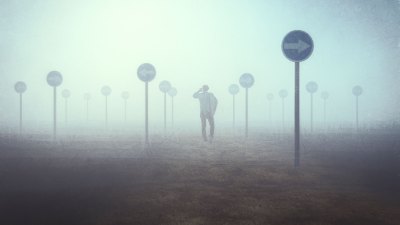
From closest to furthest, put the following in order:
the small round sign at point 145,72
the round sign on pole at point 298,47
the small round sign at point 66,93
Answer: the round sign on pole at point 298,47, the small round sign at point 145,72, the small round sign at point 66,93

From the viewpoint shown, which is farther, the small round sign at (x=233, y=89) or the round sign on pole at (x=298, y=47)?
the small round sign at (x=233, y=89)

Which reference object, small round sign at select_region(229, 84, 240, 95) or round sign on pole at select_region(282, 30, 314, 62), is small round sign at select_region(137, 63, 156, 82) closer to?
round sign on pole at select_region(282, 30, 314, 62)

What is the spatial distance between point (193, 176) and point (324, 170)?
3.30m

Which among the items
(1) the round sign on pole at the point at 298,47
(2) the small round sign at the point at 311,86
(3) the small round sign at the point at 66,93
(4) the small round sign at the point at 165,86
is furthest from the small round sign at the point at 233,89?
(3) the small round sign at the point at 66,93

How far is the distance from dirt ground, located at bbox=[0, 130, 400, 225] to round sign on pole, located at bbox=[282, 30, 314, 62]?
2859mm

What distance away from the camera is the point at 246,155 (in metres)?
11.4

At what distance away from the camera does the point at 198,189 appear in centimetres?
672

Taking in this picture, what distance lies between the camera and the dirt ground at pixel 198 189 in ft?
16.6

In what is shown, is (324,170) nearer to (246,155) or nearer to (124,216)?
(246,155)

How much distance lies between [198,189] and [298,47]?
454 cm

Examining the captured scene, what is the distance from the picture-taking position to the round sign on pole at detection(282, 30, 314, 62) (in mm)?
8836

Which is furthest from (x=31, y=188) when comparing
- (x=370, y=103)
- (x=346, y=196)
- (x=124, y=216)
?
(x=370, y=103)

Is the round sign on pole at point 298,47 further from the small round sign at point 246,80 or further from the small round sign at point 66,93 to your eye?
the small round sign at point 66,93

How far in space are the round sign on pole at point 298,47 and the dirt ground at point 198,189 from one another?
286 cm
